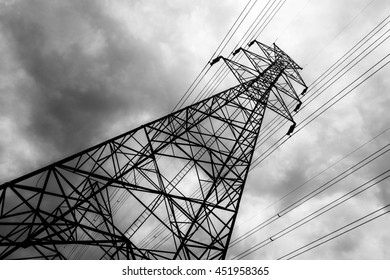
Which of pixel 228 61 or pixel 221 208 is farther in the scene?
pixel 228 61

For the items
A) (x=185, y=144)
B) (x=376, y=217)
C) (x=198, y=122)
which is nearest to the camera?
(x=376, y=217)

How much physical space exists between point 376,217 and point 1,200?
7.77 metres

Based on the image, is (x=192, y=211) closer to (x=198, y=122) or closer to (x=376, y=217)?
(x=198, y=122)

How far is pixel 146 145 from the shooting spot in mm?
8680

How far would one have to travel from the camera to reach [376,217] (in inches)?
207

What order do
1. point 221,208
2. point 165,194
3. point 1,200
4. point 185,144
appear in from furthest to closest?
point 185,144, point 221,208, point 165,194, point 1,200

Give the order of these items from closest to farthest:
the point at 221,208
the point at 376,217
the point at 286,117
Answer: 1. the point at 376,217
2. the point at 221,208
3. the point at 286,117

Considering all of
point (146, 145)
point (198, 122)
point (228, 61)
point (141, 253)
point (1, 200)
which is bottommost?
point (141, 253)

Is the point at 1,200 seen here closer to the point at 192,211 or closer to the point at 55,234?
the point at 55,234

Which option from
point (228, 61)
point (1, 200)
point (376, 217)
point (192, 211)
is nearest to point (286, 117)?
point (228, 61)

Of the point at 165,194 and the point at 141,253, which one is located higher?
the point at 165,194
